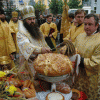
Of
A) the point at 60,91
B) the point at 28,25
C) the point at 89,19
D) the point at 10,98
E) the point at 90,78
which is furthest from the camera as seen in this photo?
the point at 28,25

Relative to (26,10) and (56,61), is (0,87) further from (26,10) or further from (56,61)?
(26,10)

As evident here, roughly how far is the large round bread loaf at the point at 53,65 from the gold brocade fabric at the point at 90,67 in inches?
17.5

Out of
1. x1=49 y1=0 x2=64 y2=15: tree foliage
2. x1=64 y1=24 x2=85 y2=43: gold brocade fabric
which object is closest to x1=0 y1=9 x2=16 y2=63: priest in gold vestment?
x1=64 y1=24 x2=85 y2=43: gold brocade fabric

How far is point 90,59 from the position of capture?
5.83 ft

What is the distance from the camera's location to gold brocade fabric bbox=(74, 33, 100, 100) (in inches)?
68.6

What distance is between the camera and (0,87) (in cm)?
131

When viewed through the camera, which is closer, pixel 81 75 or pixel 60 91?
pixel 60 91

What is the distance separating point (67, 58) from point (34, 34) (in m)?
1.07

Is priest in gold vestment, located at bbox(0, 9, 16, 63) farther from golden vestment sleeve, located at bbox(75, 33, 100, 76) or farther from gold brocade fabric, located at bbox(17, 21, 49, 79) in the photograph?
golden vestment sleeve, located at bbox(75, 33, 100, 76)

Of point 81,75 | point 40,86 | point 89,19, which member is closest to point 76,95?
point 81,75

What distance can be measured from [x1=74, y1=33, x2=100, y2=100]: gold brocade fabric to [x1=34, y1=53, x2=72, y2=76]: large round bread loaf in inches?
17.5

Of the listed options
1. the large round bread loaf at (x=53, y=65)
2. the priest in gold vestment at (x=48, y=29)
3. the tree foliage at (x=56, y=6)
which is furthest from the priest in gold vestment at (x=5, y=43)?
the tree foliage at (x=56, y=6)

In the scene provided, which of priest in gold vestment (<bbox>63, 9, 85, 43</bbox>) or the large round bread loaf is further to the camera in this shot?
priest in gold vestment (<bbox>63, 9, 85, 43</bbox>)

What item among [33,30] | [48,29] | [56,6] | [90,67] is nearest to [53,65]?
[90,67]
